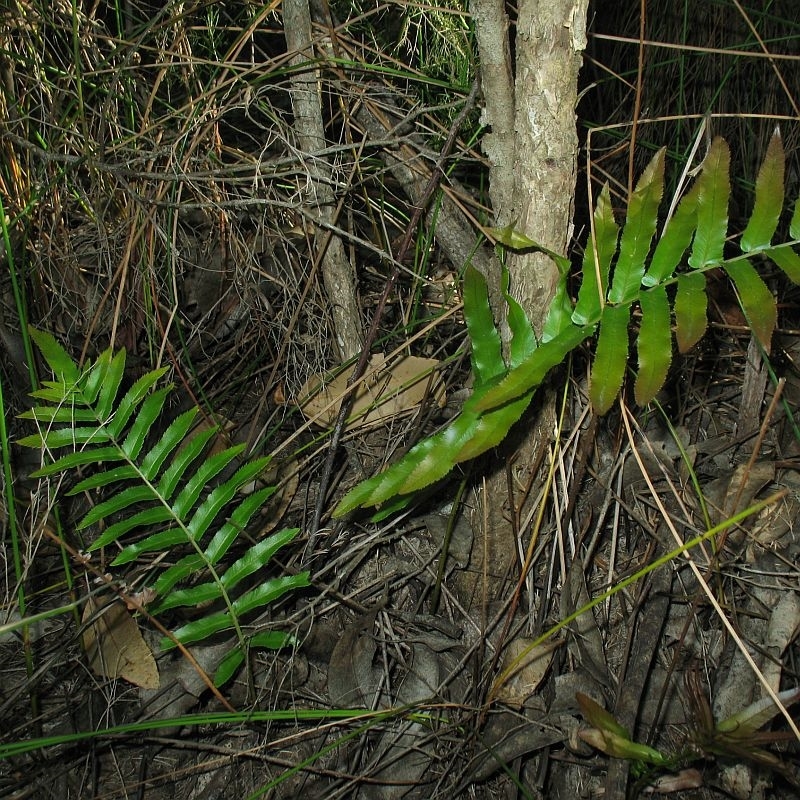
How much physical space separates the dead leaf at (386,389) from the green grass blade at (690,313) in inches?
27.7

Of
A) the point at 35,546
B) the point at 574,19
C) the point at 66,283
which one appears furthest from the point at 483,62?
the point at 35,546

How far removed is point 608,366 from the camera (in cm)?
133

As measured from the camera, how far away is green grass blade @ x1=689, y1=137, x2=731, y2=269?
1.38 m

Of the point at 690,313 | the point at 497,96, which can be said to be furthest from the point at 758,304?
the point at 497,96

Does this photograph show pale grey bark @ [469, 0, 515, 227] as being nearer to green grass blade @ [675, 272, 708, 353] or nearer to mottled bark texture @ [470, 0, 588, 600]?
mottled bark texture @ [470, 0, 588, 600]

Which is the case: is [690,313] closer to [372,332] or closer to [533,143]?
[533,143]

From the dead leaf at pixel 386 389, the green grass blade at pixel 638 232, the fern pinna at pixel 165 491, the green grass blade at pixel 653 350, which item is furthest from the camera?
the dead leaf at pixel 386 389

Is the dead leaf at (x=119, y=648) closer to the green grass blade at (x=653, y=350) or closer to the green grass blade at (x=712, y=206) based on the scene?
the green grass blade at (x=653, y=350)

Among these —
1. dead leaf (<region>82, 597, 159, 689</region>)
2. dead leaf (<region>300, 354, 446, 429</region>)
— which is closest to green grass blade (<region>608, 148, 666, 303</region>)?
dead leaf (<region>300, 354, 446, 429</region>)

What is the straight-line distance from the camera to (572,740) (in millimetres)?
1596

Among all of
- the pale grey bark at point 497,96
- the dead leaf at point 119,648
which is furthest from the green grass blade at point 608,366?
the dead leaf at point 119,648

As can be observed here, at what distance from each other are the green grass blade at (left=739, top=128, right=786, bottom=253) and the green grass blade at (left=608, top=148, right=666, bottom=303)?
0.18 metres

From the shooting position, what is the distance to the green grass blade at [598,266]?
4.77 ft

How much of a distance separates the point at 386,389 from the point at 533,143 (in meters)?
0.76
